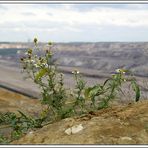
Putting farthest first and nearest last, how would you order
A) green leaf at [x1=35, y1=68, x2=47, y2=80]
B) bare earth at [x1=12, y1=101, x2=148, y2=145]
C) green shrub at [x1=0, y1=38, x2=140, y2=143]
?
green leaf at [x1=35, y1=68, x2=47, y2=80]
green shrub at [x1=0, y1=38, x2=140, y2=143]
bare earth at [x1=12, y1=101, x2=148, y2=145]

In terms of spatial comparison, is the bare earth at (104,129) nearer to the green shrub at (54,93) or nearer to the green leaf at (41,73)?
the green shrub at (54,93)

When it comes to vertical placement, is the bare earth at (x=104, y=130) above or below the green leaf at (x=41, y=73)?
below

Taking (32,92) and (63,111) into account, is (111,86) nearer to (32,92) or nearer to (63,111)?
(63,111)

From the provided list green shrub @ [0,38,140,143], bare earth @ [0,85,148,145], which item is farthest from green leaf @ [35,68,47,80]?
bare earth @ [0,85,148,145]

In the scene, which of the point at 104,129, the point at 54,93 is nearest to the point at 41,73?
the point at 54,93

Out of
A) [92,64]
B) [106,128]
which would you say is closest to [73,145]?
[106,128]

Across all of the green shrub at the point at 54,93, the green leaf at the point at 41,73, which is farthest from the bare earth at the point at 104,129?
the green leaf at the point at 41,73

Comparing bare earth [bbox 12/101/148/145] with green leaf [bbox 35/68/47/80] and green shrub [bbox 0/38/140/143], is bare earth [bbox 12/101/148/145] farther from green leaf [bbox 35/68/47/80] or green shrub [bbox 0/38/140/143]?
green leaf [bbox 35/68/47/80]

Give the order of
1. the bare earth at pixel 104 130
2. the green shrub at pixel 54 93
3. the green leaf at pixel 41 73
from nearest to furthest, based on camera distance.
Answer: the bare earth at pixel 104 130, the green shrub at pixel 54 93, the green leaf at pixel 41 73

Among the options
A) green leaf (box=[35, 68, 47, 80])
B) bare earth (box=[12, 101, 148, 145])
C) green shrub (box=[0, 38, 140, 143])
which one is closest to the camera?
bare earth (box=[12, 101, 148, 145])

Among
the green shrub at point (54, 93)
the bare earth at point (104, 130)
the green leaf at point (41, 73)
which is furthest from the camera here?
the green leaf at point (41, 73)

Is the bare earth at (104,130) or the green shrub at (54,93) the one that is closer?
the bare earth at (104,130)
